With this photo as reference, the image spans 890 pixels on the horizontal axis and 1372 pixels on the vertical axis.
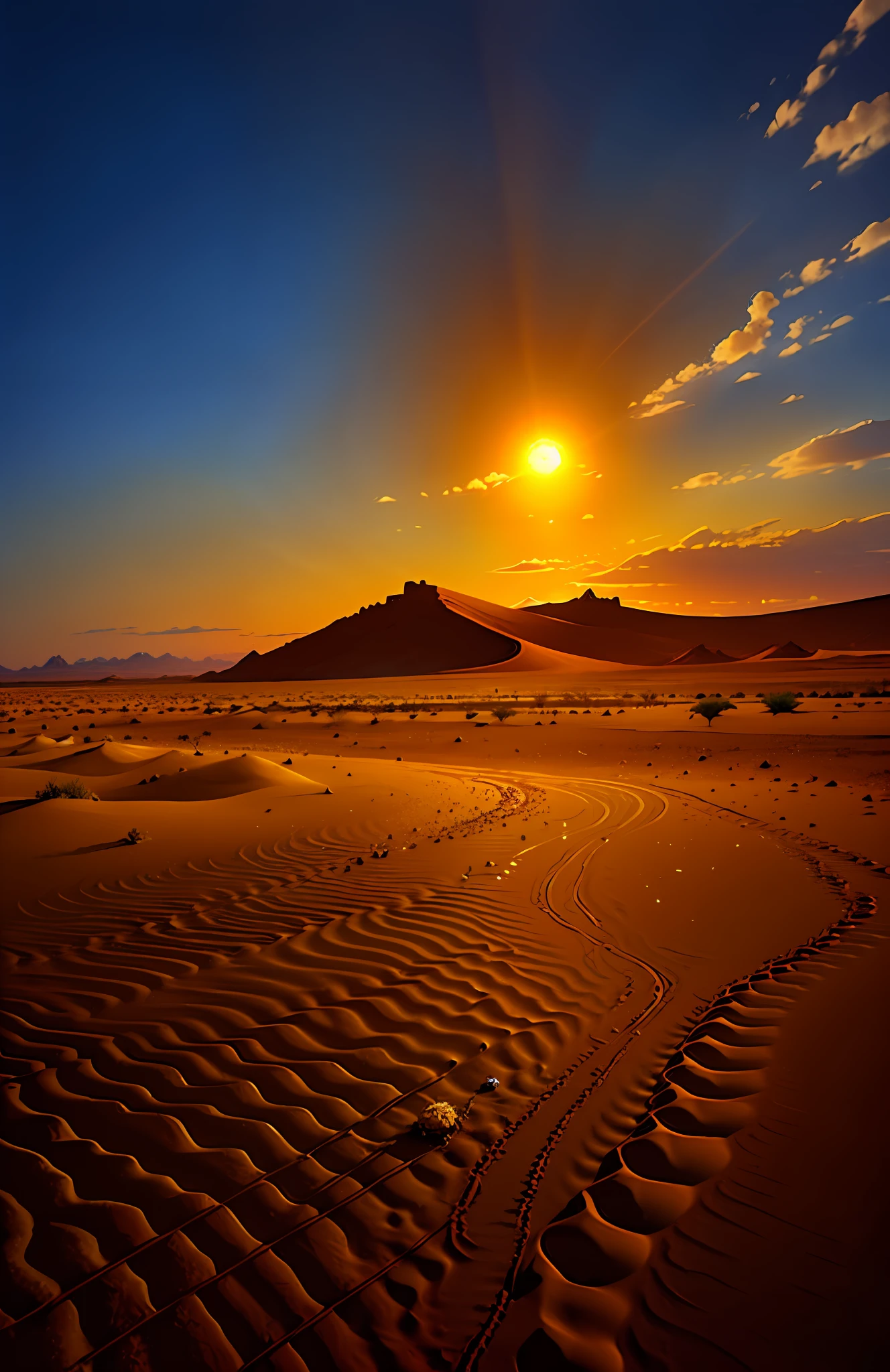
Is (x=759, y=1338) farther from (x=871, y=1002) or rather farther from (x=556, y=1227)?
(x=871, y=1002)

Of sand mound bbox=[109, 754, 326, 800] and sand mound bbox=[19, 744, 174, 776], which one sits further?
sand mound bbox=[19, 744, 174, 776]

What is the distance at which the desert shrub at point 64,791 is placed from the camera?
388 inches

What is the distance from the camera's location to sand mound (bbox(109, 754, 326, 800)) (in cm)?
1100

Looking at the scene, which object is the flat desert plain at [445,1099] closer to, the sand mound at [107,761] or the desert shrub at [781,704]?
the sand mound at [107,761]

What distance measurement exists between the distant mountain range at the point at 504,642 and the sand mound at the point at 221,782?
63996mm

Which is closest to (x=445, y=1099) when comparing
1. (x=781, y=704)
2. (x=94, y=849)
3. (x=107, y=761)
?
(x=94, y=849)

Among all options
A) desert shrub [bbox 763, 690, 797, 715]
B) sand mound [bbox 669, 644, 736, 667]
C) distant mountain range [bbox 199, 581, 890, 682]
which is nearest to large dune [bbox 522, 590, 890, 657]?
distant mountain range [bbox 199, 581, 890, 682]

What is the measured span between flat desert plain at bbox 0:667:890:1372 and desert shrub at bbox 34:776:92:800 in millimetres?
1705

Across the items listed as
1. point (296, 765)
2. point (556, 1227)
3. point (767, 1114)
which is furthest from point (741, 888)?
point (296, 765)

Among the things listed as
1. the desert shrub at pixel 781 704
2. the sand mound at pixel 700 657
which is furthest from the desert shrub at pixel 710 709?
the sand mound at pixel 700 657

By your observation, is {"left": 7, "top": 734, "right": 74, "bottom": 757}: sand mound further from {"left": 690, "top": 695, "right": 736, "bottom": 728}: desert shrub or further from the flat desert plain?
{"left": 690, "top": 695, "right": 736, "bottom": 728}: desert shrub

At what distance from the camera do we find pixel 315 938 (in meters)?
5.20

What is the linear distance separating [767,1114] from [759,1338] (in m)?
1.21

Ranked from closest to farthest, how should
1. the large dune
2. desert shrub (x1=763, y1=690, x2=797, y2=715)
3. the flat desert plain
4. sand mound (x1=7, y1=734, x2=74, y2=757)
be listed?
the flat desert plain → sand mound (x1=7, y1=734, x2=74, y2=757) → desert shrub (x1=763, y1=690, x2=797, y2=715) → the large dune
